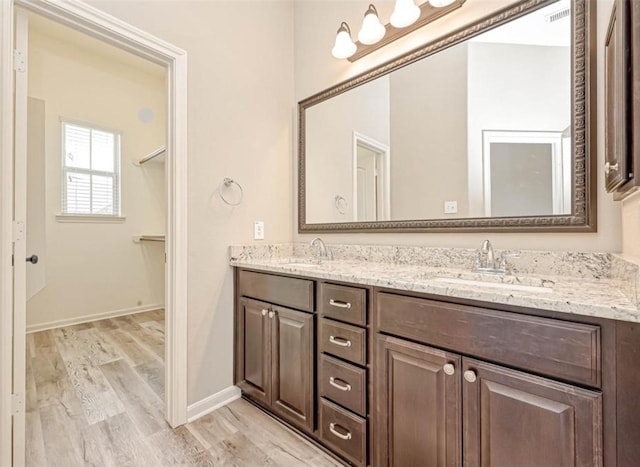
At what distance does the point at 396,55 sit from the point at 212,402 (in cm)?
239

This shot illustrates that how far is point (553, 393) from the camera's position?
829 mm

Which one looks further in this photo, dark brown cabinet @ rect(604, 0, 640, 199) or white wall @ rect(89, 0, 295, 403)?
white wall @ rect(89, 0, 295, 403)

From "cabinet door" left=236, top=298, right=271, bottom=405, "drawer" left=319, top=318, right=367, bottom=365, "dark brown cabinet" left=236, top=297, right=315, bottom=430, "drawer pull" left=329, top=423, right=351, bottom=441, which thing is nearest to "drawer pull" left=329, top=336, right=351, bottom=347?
"drawer" left=319, top=318, right=367, bottom=365

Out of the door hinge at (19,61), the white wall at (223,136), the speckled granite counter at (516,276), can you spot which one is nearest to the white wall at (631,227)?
the speckled granite counter at (516,276)

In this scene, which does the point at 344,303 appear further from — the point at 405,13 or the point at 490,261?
the point at 405,13

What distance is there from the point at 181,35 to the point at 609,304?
88.9 inches

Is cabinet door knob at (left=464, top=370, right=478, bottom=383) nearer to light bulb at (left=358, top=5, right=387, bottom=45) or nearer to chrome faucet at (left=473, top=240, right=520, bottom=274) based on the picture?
chrome faucet at (left=473, top=240, right=520, bottom=274)

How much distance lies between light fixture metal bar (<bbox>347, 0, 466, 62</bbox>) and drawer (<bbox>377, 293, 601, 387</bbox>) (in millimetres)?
1501

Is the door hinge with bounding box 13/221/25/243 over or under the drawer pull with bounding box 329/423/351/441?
over

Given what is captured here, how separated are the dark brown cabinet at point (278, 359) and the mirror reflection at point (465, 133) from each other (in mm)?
814

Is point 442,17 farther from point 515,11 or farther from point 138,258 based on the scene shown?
point 138,258

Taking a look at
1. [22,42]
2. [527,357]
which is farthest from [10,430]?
[527,357]

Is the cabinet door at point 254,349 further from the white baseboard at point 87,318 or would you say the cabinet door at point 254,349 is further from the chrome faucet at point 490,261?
the white baseboard at point 87,318

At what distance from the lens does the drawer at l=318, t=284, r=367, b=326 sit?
1.28 meters
